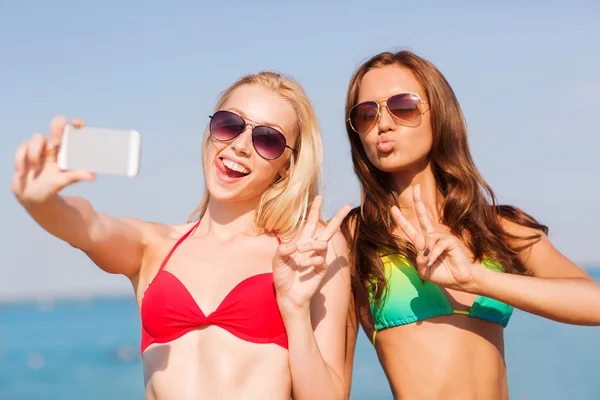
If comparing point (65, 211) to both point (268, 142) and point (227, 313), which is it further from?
point (268, 142)

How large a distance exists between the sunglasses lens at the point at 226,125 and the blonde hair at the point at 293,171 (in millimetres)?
233

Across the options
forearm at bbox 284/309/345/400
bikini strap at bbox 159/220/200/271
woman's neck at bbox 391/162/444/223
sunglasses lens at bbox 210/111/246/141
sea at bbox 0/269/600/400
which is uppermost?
sunglasses lens at bbox 210/111/246/141

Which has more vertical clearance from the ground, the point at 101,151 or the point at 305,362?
the point at 101,151

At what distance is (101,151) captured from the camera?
277 centimetres

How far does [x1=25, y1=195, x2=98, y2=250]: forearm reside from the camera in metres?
2.89

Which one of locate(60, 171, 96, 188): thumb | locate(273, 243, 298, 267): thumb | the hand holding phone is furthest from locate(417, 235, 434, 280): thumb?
locate(60, 171, 96, 188): thumb

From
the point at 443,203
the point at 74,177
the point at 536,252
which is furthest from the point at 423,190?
the point at 74,177

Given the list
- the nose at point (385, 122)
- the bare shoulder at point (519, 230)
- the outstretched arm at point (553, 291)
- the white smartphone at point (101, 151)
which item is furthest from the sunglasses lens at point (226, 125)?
the bare shoulder at point (519, 230)

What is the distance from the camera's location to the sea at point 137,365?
13.9 metres

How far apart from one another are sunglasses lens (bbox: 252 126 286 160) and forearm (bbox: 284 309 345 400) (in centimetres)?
86

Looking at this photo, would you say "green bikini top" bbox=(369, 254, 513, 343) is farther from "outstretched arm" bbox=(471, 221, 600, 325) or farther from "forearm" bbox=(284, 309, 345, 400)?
"forearm" bbox=(284, 309, 345, 400)

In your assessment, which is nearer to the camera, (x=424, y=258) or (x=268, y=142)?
(x=424, y=258)

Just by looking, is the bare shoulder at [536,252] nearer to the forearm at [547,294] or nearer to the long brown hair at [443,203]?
the long brown hair at [443,203]

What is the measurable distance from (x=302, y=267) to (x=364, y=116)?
1.19 m
